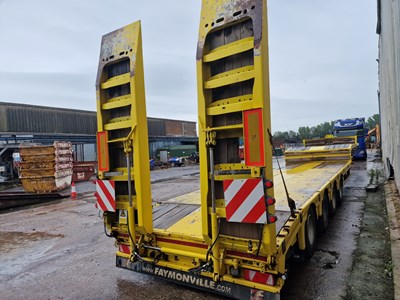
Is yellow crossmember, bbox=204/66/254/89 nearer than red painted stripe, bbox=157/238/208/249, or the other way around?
yellow crossmember, bbox=204/66/254/89

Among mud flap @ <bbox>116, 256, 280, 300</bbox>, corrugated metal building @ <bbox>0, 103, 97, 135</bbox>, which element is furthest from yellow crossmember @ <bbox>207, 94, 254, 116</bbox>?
corrugated metal building @ <bbox>0, 103, 97, 135</bbox>

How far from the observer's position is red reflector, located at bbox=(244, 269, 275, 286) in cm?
298

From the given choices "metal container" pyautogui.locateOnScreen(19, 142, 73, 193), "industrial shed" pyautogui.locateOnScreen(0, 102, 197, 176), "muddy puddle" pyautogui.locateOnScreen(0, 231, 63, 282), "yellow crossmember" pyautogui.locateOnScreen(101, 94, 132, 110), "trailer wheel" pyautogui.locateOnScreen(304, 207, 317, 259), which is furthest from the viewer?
"industrial shed" pyautogui.locateOnScreen(0, 102, 197, 176)

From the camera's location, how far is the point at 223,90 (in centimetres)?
316

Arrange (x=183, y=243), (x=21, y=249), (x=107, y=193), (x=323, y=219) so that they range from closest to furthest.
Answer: (x=183, y=243) → (x=107, y=193) → (x=323, y=219) → (x=21, y=249)

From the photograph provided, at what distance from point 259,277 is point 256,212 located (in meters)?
0.76

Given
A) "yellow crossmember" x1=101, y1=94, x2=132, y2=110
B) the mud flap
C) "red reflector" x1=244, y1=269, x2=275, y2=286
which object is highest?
"yellow crossmember" x1=101, y1=94, x2=132, y2=110

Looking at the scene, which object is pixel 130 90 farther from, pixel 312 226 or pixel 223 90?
pixel 312 226

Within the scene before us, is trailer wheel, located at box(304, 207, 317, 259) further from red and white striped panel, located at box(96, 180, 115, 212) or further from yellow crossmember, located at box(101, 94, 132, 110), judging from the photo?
yellow crossmember, located at box(101, 94, 132, 110)

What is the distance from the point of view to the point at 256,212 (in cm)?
284

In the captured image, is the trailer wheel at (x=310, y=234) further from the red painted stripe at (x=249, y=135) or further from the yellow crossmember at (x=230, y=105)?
the yellow crossmember at (x=230, y=105)

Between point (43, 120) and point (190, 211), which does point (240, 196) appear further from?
point (43, 120)

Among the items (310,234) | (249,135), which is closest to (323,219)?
(310,234)

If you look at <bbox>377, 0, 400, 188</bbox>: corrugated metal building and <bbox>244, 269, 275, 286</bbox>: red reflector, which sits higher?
<bbox>377, 0, 400, 188</bbox>: corrugated metal building
